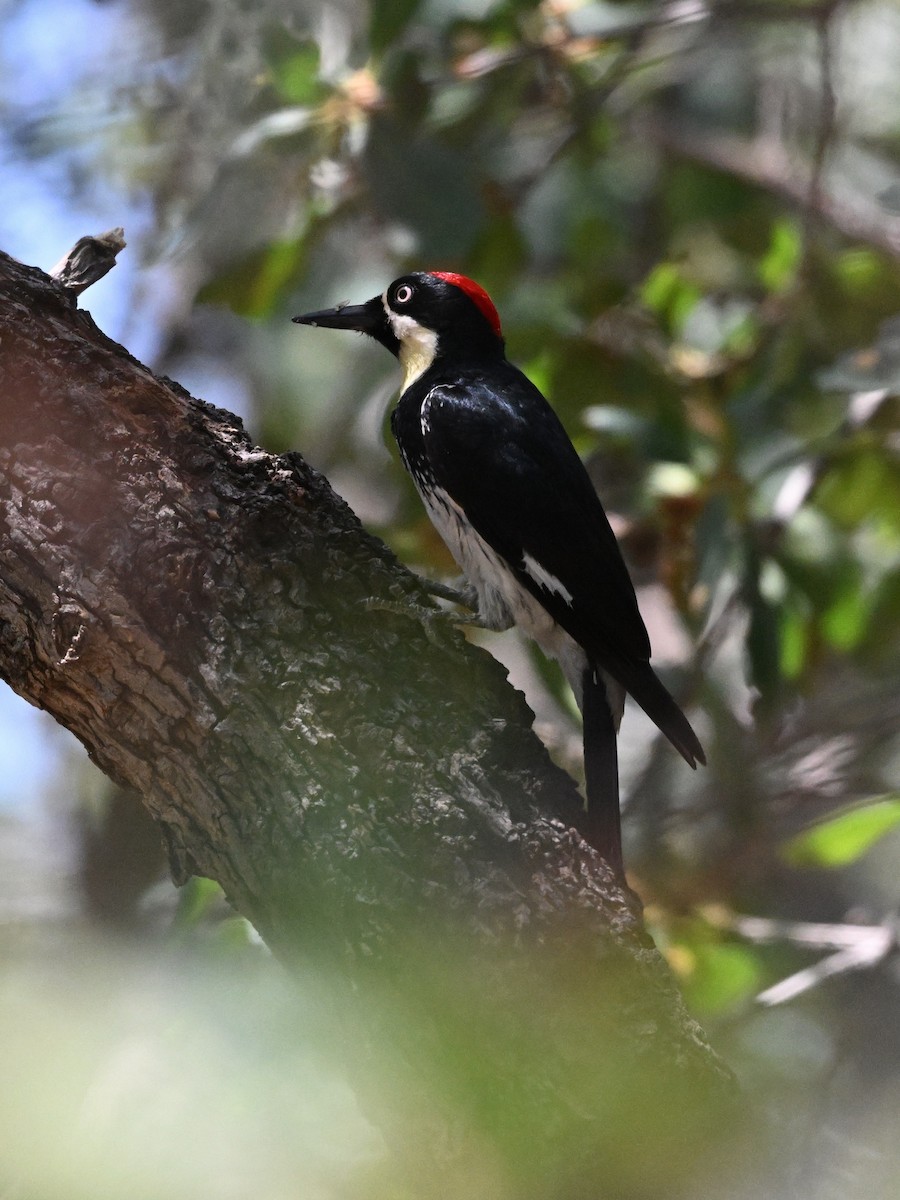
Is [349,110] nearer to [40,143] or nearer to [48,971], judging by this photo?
[40,143]

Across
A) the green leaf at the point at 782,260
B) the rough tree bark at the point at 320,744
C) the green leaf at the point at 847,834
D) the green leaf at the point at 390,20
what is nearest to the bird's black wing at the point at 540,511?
the rough tree bark at the point at 320,744

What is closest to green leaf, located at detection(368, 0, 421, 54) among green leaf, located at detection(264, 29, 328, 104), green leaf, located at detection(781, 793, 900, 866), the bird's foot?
green leaf, located at detection(264, 29, 328, 104)

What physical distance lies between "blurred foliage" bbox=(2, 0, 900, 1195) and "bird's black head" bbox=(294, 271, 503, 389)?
0.33 ft

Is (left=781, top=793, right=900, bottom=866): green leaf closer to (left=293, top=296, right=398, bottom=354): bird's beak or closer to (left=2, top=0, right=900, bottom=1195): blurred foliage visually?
(left=2, top=0, right=900, bottom=1195): blurred foliage

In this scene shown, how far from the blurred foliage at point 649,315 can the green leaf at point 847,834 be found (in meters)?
0.01

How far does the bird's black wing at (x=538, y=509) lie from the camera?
2912mm

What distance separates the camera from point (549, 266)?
17.6ft

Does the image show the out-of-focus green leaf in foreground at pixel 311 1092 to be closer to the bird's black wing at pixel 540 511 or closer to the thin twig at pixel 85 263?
the bird's black wing at pixel 540 511

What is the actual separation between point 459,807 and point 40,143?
3.37 meters

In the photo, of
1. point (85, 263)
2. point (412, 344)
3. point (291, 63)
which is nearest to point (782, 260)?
point (412, 344)

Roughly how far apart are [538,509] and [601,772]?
66 centimetres

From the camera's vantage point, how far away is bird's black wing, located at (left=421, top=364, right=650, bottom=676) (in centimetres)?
291

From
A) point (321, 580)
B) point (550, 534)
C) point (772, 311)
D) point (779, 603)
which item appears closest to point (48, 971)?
point (321, 580)

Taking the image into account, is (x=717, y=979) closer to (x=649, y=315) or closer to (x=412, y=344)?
(x=412, y=344)
